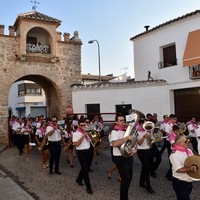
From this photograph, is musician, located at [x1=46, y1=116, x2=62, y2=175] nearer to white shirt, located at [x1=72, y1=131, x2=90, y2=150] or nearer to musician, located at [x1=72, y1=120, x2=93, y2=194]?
musician, located at [x1=72, y1=120, x2=93, y2=194]

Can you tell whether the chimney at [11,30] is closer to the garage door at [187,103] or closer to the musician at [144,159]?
the garage door at [187,103]

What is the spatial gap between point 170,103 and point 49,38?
361 inches

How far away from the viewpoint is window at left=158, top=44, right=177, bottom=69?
55.6 feet

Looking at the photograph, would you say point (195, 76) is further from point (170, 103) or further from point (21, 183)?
point (21, 183)

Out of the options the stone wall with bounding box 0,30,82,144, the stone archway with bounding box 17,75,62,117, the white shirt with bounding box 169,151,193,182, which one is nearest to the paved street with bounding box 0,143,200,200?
the white shirt with bounding box 169,151,193,182

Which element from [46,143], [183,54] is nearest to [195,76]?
[183,54]

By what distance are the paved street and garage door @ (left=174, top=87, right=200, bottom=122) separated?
6729mm

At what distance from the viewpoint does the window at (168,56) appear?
1695cm

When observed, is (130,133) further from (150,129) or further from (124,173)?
(150,129)

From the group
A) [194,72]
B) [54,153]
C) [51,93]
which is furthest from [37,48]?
[54,153]

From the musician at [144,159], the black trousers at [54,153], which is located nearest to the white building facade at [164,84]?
the black trousers at [54,153]

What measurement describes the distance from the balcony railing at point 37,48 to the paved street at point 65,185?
10.1m

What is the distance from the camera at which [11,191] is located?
Answer: 22.5 feet

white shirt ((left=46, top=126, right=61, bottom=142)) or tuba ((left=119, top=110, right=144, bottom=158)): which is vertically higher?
tuba ((left=119, top=110, right=144, bottom=158))
